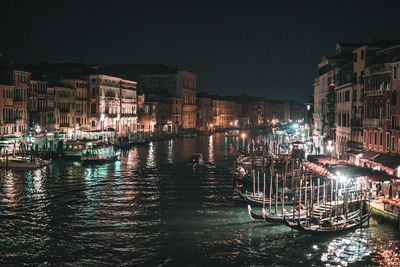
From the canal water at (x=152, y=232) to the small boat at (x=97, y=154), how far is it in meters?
9.36

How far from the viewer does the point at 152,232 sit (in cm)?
1823

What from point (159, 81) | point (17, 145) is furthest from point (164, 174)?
point (159, 81)

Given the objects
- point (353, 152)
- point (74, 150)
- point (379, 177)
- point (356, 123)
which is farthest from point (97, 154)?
point (379, 177)

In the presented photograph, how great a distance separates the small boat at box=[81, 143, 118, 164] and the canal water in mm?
9363

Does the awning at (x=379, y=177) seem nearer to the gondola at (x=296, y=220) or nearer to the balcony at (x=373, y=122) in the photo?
the gondola at (x=296, y=220)

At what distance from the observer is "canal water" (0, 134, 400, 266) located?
15719 millimetres

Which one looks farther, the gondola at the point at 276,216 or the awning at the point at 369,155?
the awning at the point at 369,155

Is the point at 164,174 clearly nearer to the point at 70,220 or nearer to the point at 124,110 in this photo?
the point at 70,220

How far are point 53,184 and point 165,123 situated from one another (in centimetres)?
5261

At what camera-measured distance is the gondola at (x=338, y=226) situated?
690 inches

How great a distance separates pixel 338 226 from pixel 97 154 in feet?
78.2

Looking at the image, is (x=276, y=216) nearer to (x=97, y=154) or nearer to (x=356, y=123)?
(x=356, y=123)

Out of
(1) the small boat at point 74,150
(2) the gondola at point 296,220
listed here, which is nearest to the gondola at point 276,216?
(2) the gondola at point 296,220

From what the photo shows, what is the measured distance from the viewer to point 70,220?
65.0ft
